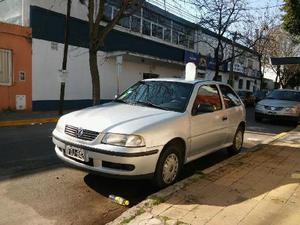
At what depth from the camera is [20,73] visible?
665 inches

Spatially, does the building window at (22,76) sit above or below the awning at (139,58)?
below

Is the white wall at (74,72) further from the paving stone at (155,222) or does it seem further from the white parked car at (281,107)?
the paving stone at (155,222)

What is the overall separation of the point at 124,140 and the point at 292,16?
601 inches

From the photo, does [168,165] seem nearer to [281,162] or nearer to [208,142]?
[208,142]

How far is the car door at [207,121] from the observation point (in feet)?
20.9

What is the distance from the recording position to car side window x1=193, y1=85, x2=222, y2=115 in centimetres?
647

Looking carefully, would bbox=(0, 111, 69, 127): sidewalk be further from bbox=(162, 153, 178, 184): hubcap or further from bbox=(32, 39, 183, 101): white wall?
bbox=(162, 153, 178, 184): hubcap

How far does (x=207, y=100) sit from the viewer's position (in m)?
6.95

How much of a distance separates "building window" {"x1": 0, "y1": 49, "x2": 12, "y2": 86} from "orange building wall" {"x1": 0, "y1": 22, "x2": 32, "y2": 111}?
157 millimetres

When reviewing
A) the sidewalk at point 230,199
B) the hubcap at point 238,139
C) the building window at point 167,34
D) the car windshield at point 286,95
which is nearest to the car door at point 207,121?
the sidewalk at point 230,199

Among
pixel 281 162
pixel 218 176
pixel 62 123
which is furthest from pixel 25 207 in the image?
pixel 281 162

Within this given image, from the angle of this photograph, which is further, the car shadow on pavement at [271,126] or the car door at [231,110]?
the car shadow on pavement at [271,126]

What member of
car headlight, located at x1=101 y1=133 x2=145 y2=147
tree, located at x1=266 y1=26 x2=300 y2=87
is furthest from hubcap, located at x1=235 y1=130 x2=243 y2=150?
tree, located at x1=266 y1=26 x2=300 y2=87

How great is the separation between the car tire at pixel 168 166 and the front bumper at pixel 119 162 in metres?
0.16
